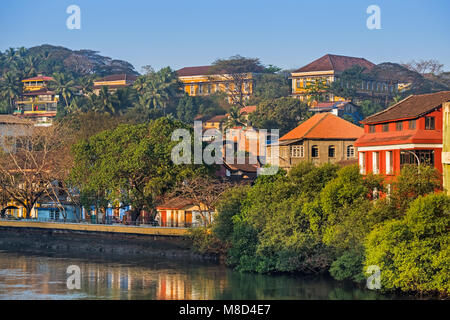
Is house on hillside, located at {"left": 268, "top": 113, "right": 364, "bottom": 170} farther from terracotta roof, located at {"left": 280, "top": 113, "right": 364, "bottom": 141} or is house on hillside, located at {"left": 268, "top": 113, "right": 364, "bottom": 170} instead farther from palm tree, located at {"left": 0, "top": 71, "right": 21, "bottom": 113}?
palm tree, located at {"left": 0, "top": 71, "right": 21, "bottom": 113}

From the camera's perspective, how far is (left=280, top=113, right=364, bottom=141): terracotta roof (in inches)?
3055

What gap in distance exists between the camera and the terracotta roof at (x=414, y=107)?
2103 inches

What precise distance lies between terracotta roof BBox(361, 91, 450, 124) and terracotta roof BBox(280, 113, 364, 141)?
1873 cm

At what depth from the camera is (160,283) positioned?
48344 millimetres

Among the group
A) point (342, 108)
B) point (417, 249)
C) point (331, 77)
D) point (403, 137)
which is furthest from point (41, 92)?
point (417, 249)

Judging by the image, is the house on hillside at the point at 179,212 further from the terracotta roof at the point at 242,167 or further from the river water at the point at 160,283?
the terracotta roof at the point at 242,167

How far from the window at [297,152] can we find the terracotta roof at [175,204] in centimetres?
1534

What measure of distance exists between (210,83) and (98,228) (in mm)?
88136

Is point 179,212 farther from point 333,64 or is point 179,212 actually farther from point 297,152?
Answer: point 333,64

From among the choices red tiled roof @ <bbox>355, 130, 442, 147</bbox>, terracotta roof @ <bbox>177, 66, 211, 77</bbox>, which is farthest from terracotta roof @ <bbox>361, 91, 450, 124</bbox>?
terracotta roof @ <bbox>177, 66, 211, 77</bbox>

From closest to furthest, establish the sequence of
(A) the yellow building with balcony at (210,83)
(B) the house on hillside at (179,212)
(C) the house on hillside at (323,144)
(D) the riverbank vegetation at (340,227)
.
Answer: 1. (D) the riverbank vegetation at (340,227)
2. (B) the house on hillside at (179,212)
3. (C) the house on hillside at (323,144)
4. (A) the yellow building with balcony at (210,83)

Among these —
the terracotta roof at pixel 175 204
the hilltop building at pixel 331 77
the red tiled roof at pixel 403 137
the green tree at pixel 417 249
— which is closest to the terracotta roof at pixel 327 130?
the terracotta roof at pixel 175 204
